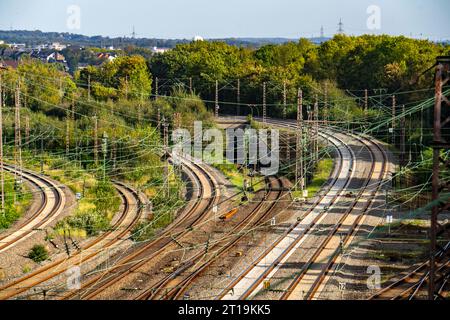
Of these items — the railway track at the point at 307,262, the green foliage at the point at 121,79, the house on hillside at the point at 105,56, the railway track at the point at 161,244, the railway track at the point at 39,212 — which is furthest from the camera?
the house on hillside at the point at 105,56

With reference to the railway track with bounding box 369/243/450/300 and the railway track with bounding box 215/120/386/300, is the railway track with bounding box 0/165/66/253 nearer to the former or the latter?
the railway track with bounding box 215/120/386/300

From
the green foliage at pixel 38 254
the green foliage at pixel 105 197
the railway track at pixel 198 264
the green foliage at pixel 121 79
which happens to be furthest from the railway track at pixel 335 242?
the green foliage at pixel 121 79

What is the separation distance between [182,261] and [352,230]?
5299 mm

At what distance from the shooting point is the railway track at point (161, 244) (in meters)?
15.0

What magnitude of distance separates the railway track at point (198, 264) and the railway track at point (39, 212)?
16.2 ft

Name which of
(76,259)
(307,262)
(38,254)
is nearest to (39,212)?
(38,254)

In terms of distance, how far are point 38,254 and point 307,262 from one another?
668 centimetres

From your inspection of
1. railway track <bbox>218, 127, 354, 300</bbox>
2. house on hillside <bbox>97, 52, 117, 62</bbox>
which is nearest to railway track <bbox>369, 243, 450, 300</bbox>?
railway track <bbox>218, 127, 354, 300</bbox>

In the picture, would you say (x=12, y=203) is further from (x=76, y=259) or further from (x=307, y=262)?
(x=307, y=262)

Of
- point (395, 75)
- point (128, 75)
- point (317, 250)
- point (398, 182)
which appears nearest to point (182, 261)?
point (317, 250)

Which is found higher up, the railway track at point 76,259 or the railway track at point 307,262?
the railway track at point 307,262

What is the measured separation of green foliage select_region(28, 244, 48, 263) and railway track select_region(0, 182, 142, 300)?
0.43 metres

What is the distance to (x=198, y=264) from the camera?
1670cm

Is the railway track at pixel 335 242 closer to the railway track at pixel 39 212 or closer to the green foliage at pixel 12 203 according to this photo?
the railway track at pixel 39 212
